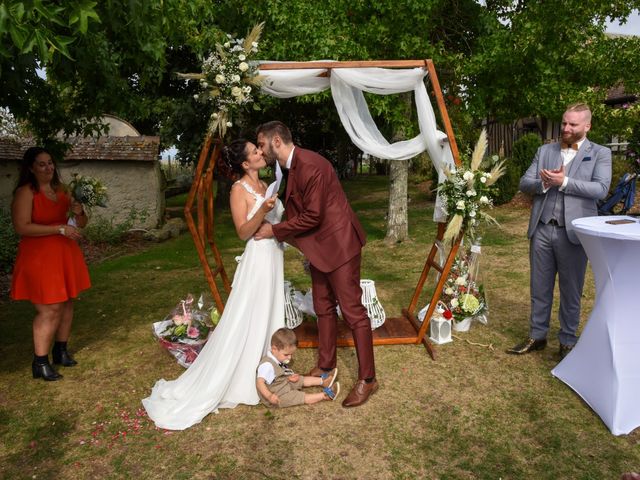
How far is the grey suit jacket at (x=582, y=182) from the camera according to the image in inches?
183

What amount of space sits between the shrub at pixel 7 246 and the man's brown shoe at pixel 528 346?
362 inches

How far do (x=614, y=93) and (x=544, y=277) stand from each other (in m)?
22.0

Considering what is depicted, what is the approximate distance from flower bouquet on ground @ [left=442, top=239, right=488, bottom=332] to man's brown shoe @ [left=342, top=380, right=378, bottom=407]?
1.97m

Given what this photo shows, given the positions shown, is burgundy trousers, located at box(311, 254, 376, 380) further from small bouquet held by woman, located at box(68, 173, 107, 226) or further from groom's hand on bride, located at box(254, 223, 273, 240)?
small bouquet held by woman, located at box(68, 173, 107, 226)

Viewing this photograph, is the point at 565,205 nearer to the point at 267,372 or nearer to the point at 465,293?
the point at 465,293

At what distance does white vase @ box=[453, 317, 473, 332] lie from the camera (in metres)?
6.06

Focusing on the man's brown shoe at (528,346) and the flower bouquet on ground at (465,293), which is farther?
the flower bouquet on ground at (465,293)

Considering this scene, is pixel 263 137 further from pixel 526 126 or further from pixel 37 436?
pixel 526 126

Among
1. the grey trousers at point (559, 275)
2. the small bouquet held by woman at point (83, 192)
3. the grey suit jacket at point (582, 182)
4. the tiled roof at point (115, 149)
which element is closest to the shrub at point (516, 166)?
the tiled roof at point (115, 149)

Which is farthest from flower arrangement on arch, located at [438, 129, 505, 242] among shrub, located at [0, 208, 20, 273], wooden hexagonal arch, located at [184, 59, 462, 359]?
shrub, located at [0, 208, 20, 273]

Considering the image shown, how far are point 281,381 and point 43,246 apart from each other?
102 inches

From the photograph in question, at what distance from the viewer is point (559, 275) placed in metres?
4.93

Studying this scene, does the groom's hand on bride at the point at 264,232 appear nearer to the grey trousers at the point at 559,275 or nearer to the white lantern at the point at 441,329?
the white lantern at the point at 441,329

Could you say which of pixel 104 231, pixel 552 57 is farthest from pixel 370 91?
pixel 104 231
